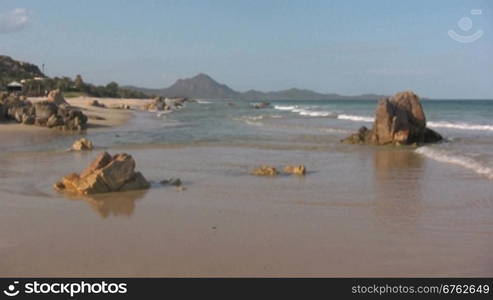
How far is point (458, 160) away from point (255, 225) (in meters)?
11.0

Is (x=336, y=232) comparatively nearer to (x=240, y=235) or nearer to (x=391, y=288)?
(x=240, y=235)

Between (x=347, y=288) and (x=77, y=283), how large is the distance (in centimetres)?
298

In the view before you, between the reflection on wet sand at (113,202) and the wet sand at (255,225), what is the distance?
36 millimetres

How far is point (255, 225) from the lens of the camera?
895 cm

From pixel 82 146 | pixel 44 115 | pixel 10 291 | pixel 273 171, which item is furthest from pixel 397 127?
pixel 44 115

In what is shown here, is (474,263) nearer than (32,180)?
Yes

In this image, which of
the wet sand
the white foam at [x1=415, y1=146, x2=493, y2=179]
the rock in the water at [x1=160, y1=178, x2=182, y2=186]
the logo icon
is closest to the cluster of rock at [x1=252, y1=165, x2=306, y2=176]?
the wet sand

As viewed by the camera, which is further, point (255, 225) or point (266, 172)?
point (266, 172)

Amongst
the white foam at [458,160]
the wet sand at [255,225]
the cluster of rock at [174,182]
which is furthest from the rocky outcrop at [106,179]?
the white foam at [458,160]

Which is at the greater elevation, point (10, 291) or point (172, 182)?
point (172, 182)

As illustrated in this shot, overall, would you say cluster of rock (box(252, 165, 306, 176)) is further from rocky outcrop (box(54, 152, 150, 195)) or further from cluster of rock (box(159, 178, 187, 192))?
rocky outcrop (box(54, 152, 150, 195))

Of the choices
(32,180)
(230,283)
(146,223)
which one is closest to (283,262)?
(230,283)

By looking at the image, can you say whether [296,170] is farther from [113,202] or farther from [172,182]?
[113,202]

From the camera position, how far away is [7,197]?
448 inches
